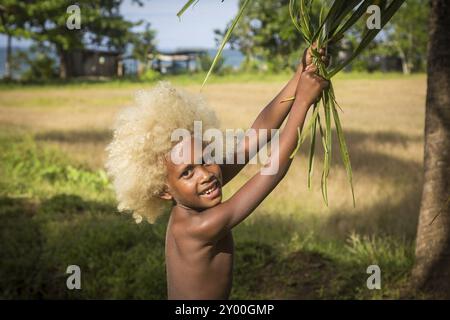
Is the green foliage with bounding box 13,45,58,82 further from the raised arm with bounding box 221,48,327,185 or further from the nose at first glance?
the nose

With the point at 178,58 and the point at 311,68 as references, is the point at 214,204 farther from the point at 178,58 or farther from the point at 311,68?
the point at 178,58

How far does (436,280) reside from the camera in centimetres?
380

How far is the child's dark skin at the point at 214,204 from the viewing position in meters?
1.58

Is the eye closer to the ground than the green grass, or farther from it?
farther from it

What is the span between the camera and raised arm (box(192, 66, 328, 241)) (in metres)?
1.57

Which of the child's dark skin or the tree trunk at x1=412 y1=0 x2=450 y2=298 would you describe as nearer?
the child's dark skin

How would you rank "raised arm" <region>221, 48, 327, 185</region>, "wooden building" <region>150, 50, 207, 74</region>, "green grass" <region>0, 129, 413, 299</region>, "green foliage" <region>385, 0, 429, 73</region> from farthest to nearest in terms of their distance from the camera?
1. "wooden building" <region>150, 50, 207, 74</region>
2. "green foliage" <region>385, 0, 429, 73</region>
3. "green grass" <region>0, 129, 413, 299</region>
4. "raised arm" <region>221, 48, 327, 185</region>

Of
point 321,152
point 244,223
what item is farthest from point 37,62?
point 244,223

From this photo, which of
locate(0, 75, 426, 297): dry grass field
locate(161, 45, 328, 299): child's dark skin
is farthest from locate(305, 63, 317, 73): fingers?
locate(0, 75, 426, 297): dry grass field

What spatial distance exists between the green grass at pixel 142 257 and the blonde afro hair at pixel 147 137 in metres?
2.26

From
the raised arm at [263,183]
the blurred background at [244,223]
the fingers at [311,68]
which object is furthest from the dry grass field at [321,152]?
the fingers at [311,68]

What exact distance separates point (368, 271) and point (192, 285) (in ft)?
7.94
